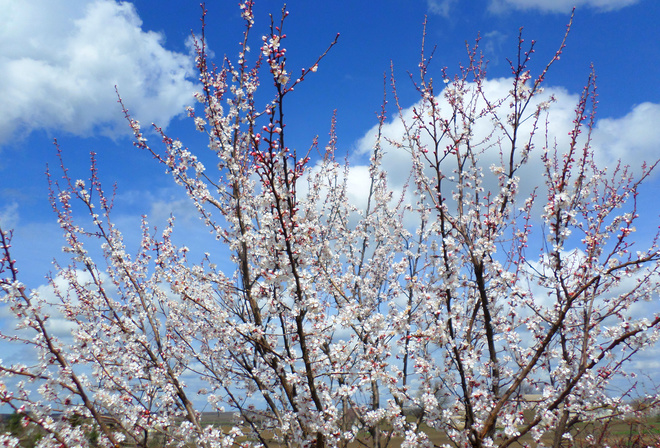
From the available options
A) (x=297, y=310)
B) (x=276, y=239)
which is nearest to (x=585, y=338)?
(x=297, y=310)

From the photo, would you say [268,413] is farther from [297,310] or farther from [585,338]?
[585,338]

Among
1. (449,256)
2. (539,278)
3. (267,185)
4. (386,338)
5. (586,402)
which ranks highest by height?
(267,185)

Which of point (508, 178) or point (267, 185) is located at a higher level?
point (508, 178)

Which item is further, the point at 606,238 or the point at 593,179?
the point at 593,179

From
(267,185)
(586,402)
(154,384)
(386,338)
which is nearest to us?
(267,185)

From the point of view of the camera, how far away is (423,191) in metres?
6.49

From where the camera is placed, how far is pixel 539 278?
5129mm

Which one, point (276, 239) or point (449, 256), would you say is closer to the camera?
point (276, 239)

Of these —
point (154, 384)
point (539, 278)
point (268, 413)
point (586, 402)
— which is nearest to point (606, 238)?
point (539, 278)

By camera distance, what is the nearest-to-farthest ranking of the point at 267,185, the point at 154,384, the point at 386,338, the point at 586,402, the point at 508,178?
the point at 267,185 < the point at 586,402 < the point at 386,338 < the point at 508,178 < the point at 154,384

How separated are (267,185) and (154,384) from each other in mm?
4187

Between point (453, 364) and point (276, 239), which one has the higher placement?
point (276, 239)

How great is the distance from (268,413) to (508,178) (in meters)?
4.97

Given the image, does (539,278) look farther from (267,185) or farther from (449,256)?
(267,185)
